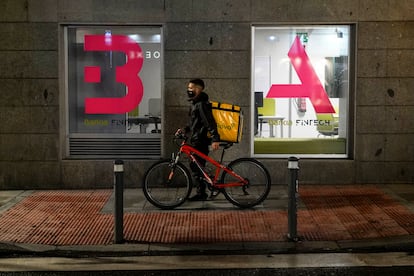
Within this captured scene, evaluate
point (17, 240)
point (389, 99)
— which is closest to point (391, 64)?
point (389, 99)

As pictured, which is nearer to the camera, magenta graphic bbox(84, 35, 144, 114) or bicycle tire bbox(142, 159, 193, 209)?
bicycle tire bbox(142, 159, 193, 209)

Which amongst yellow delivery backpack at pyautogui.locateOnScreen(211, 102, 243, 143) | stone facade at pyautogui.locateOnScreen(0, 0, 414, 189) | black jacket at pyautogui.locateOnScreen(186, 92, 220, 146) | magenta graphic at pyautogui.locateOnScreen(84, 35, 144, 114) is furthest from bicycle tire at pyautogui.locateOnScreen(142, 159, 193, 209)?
magenta graphic at pyautogui.locateOnScreen(84, 35, 144, 114)

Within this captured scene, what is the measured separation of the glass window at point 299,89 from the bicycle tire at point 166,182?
2315 mm

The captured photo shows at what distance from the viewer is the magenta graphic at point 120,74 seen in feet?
37.3

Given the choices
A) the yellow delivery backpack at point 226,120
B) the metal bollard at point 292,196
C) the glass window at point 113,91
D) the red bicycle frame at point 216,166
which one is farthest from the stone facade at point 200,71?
the metal bollard at point 292,196

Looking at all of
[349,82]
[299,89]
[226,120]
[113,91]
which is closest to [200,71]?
[113,91]

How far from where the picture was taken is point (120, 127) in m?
11.5

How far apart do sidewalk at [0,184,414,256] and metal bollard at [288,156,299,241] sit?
0.15 m

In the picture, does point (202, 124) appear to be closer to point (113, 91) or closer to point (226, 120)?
point (226, 120)

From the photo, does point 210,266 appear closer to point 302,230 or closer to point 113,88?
point 302,230

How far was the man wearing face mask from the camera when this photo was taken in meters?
9.50

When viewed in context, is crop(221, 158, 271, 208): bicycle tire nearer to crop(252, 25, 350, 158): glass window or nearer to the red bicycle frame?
the red bicycle frame

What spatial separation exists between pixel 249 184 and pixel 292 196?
168 cm

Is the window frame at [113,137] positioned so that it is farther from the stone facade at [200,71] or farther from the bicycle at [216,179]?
the bicycle at [216,179]
